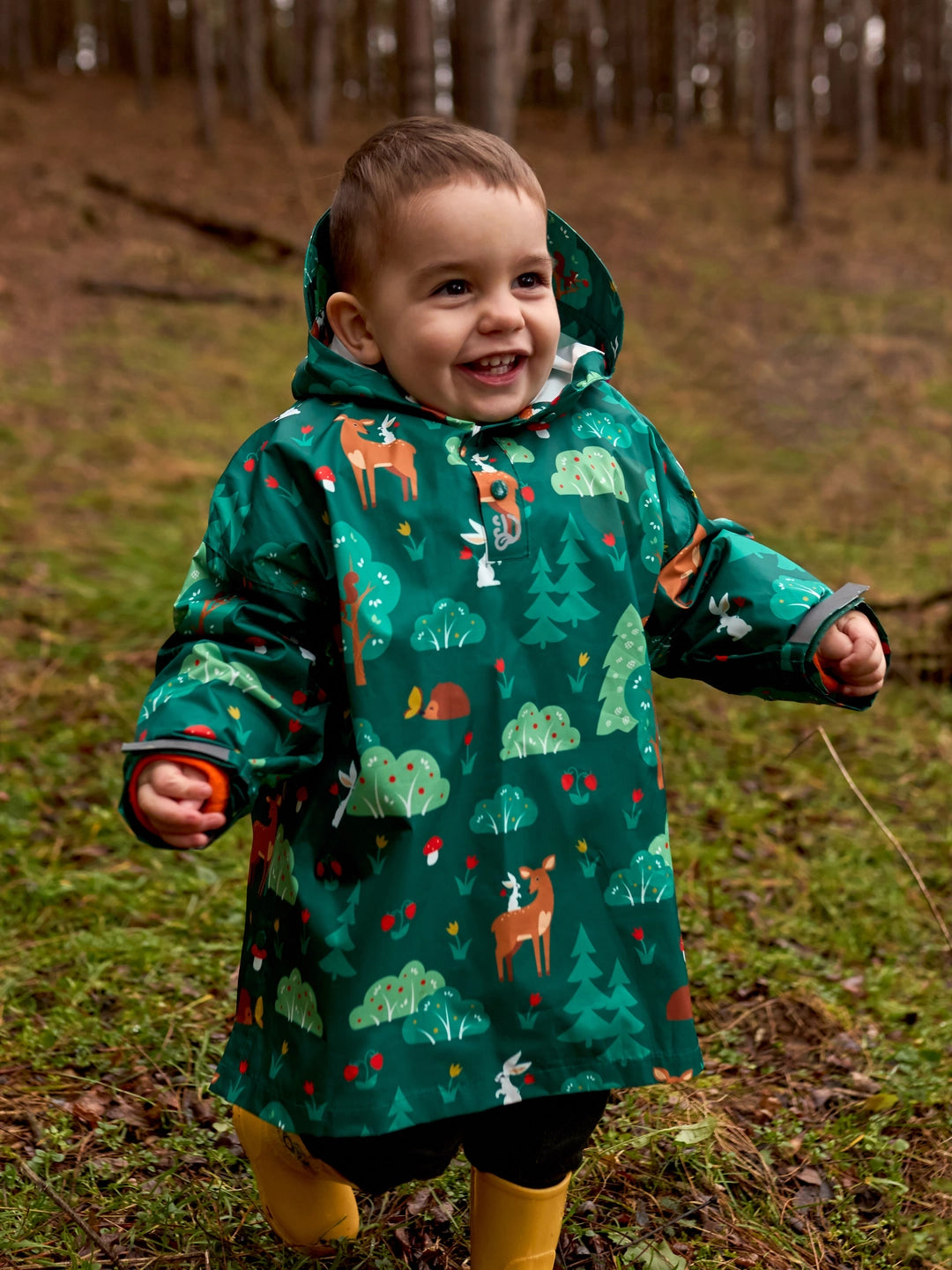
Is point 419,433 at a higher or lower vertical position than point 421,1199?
higher

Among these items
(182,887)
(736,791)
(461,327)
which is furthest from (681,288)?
(461,327)

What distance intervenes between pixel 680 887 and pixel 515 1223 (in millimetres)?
1820

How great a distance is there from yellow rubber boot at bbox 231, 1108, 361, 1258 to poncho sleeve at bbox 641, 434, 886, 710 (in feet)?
3.37

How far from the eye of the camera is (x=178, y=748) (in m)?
1.54

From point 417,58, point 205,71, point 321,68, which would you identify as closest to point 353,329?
point 417,58

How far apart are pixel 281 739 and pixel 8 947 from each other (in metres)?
1.80

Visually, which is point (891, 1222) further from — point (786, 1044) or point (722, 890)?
point (722, 890)

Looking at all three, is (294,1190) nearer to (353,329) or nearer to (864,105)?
(353,329)

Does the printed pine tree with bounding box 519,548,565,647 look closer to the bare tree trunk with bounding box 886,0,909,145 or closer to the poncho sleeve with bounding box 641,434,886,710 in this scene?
the poncho sleeve with bounding box 641,434,886,710

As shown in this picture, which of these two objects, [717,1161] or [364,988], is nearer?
[364,988]

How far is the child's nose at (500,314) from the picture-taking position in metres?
1.74

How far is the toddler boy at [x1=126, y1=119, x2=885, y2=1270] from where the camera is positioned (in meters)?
1.68

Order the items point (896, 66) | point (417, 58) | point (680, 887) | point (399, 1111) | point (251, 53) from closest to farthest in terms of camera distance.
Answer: point (399, 1111) < point (680, 887) < point (417, 58) < point (251, 53) < point (896, 66)

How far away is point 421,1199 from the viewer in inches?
92.1
